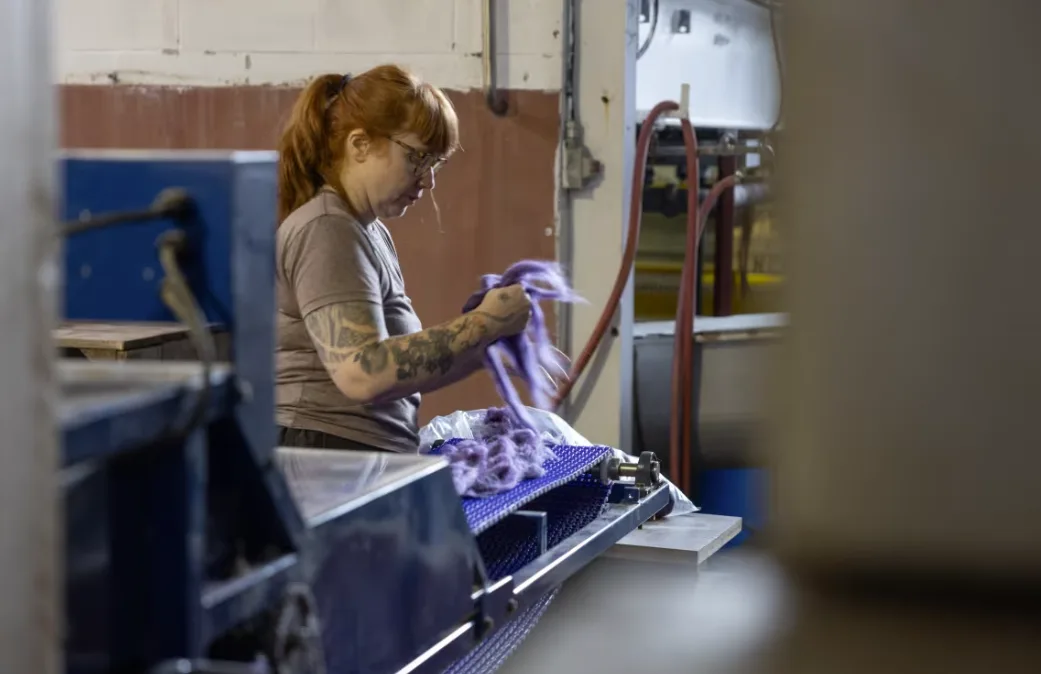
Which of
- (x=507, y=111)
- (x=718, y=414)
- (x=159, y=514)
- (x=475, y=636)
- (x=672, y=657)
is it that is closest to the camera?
(x=672, y=657)

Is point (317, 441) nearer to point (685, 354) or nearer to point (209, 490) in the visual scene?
point (209, 490)

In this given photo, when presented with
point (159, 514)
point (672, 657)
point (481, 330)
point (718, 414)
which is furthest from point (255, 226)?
point (718, 414)

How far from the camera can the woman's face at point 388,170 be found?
199cm

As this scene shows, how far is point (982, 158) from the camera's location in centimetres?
34

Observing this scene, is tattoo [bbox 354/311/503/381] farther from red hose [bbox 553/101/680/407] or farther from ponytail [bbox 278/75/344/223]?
red hose [bbox 553/101/680/407]

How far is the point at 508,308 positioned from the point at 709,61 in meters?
2.18

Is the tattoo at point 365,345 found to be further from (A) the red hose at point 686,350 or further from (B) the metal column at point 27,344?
(A) the red hose at point 686,350

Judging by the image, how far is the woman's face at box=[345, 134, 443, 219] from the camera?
78.2 inches

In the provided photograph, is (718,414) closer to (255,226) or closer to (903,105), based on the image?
(255,226)

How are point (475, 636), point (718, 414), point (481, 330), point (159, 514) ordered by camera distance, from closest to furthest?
point (159, 514), point (475, 636), point (481, 330), point (718, 414)

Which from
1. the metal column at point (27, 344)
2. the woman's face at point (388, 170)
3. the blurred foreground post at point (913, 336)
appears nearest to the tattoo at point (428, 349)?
the woman's face at point (388, 170)

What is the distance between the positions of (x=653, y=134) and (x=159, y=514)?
2829 millimetres

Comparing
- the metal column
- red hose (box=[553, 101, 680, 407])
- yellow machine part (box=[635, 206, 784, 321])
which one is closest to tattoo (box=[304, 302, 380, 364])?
the metal column

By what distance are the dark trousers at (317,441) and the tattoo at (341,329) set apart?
0.61 feet
